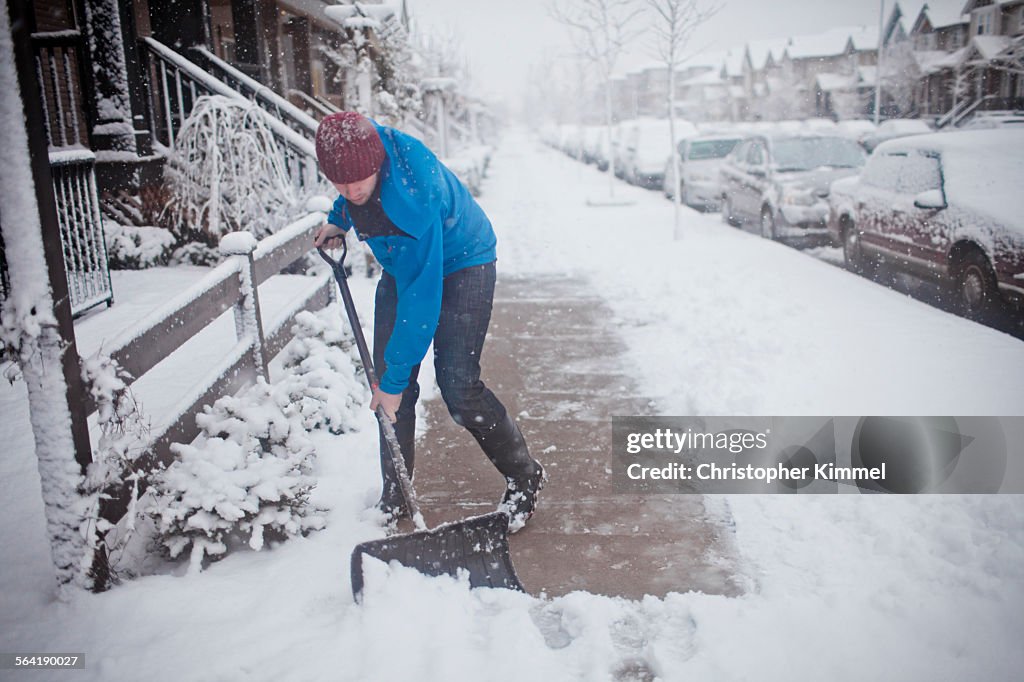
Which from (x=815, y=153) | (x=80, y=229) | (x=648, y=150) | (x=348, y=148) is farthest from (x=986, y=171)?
(x=648, y=150)

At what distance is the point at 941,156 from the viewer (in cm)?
777

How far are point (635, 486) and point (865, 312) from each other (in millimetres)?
4115

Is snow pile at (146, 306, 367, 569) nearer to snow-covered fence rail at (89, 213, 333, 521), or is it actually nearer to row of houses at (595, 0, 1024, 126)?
snow-covered fence rail at (89, 213, 333, 521)

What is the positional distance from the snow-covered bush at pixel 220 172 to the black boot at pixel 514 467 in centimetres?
482

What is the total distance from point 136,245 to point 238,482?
207 inches

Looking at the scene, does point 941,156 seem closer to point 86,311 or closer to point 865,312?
point 865,312

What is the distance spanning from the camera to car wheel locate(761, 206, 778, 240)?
11492mm

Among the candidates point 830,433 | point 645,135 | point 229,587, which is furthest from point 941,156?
point 645,135

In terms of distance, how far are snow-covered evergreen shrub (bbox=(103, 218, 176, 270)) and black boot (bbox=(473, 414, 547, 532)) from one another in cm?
539

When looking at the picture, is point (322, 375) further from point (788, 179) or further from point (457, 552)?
point (788, 179)

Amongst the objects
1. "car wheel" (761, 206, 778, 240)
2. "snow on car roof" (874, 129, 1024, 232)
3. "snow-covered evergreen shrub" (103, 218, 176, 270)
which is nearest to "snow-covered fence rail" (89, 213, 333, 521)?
"snow-covered evergreen shrub" (103, 218, 176, 270)

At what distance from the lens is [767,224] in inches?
462

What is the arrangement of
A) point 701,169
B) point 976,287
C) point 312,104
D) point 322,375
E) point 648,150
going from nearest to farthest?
point 322,375 → point 976,287 → point 312,104 → point 701,169 → point 648,150

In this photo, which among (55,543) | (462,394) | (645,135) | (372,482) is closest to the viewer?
(55,543)
